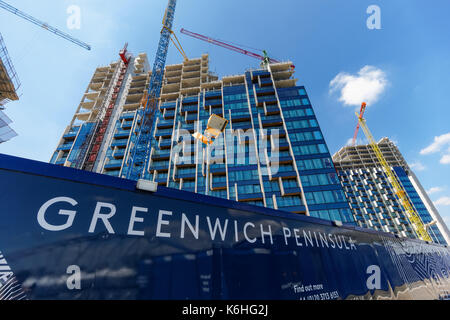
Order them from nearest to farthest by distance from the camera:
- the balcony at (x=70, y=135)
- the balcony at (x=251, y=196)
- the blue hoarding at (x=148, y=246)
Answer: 1. the blue hoarding at (x=148, y=246)
2. the balcony at (x=251, y=196)
3. the balcony at (x=70, y=135)

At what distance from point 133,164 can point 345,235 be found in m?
35.8

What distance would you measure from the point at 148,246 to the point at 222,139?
137 ft

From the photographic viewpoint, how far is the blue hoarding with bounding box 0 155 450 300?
2041 millimetres

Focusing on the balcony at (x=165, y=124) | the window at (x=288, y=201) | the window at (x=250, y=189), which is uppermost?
the balcony at (x=165, y=124)

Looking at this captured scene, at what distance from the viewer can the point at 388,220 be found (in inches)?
3209

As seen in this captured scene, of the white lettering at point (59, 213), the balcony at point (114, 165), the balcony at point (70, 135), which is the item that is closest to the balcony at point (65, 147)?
the balcony at point (70, 135)

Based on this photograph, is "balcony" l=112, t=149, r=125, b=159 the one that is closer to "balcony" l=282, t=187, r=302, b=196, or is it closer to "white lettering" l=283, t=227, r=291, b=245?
"balcony" l=282, t=187, r=302, b=196

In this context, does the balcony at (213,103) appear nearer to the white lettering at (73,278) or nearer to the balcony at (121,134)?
the balcony at (121,134)

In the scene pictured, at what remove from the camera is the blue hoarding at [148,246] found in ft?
6.70

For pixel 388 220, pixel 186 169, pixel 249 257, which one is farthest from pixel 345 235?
pixel 388 220

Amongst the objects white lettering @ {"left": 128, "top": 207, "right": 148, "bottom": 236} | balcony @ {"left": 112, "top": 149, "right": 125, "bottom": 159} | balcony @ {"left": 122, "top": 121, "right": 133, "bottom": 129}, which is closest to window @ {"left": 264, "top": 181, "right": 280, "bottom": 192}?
white lettering @ {"left": 128, "top": 207, "right": 148, "bottom": 236}

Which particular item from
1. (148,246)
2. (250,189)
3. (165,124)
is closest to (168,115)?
(165,124)

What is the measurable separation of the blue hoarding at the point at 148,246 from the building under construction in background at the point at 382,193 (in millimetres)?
92375

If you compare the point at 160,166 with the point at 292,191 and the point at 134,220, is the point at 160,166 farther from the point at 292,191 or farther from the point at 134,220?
the point at 134,220
